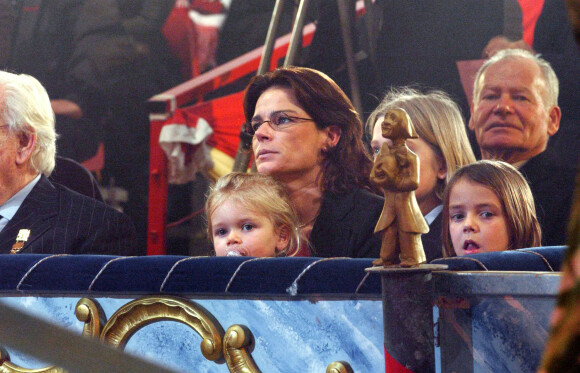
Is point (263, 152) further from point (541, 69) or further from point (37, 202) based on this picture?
point (541, 69)

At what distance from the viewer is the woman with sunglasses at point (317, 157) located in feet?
8.11

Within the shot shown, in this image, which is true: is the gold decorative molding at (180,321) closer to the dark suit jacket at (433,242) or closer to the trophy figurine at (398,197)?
the trophy figurine at (398,197)

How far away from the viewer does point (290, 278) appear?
145cm

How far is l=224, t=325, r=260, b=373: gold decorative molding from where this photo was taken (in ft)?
4.85

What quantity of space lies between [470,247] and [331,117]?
614 mm

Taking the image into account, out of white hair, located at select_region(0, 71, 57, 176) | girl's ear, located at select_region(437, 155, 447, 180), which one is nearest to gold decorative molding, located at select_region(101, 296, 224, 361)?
white hair, located at select_region(0, 71, 57, 176)

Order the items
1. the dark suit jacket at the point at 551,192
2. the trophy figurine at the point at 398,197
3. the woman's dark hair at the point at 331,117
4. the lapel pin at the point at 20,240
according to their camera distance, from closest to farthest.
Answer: the trophy figurine at the point at 398,197 < the woman's dark hair at the point at 331,117 < the lapel pin at the point at 20,240 < the dark suit jacket at the point at 551,192

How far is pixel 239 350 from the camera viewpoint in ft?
4.87

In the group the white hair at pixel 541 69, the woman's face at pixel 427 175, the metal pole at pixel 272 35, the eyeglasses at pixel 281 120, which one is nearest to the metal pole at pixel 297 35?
the metal pole at pixel 272 35

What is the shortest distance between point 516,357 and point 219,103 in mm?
3438

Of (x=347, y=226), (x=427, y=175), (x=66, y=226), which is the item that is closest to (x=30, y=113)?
(x=66, y=226)

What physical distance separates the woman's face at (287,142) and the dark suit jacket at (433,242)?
45 cm

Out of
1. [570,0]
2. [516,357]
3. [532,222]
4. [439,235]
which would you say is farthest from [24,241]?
[570,0]

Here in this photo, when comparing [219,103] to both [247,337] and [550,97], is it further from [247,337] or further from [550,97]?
[247,337]
